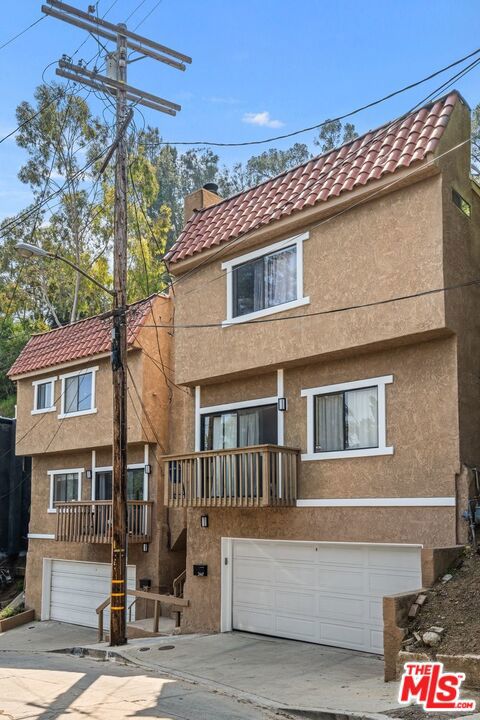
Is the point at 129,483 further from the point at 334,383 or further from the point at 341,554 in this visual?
the point at 334,383

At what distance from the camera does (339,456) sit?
13539mm

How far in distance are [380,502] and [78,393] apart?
39.2 feet

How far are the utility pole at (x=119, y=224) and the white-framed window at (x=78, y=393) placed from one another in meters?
6.94

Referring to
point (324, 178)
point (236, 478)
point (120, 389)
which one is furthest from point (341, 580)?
point (324, 178)

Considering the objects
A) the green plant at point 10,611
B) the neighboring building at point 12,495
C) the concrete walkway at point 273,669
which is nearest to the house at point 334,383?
the concrete walkway at point 273,669

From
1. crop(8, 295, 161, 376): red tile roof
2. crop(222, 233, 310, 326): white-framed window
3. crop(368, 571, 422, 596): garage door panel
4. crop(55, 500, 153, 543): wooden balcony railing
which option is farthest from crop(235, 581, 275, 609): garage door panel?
crop(8, 295, 161, 376): red tile roof

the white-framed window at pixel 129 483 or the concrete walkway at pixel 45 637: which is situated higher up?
the white-framed window at pixel 129 483

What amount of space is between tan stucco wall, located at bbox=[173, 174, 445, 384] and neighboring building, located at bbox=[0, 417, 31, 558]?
15773 millimetres

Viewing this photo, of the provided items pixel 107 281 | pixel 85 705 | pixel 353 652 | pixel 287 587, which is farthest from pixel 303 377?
pixel 107 281

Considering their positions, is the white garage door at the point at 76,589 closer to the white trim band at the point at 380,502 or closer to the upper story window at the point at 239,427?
the upper story window at the point at 239,427

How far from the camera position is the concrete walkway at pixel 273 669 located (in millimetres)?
9414

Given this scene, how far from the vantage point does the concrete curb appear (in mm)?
8438

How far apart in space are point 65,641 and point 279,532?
8.06m

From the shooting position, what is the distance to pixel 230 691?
10.3 metres
